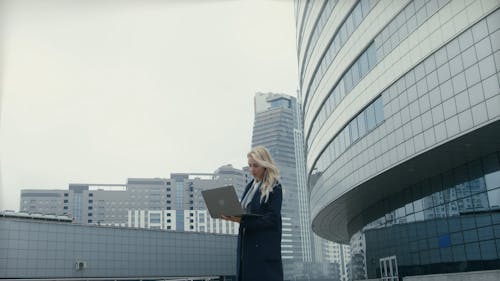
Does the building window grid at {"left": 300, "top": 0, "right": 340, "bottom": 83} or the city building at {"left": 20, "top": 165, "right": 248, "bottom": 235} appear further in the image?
the city building at {"left": 20, "top": 165, "right": 248, "bottom": 235}

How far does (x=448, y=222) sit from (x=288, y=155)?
14520 cm

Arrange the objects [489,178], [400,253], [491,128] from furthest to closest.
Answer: [400,253] < [489,178] < [491,128]

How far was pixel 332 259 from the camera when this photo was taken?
164000 millimetres

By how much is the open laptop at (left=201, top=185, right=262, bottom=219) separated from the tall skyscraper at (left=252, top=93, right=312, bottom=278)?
149 m

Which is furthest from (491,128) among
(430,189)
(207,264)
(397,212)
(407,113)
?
(207,264)

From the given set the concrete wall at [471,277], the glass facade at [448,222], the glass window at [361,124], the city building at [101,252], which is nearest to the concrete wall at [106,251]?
the city building at [101,252]

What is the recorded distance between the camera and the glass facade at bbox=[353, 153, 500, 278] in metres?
14.3

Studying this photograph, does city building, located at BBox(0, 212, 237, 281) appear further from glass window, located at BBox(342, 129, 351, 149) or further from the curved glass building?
glass window, located at BBox(342, 129, 351, 149)

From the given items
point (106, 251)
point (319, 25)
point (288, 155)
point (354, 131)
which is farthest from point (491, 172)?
point (288, 155)

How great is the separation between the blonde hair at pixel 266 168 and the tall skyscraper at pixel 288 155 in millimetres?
149384

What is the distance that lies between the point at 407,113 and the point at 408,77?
923mm

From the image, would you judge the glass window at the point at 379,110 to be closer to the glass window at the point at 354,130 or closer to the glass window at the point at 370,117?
the glass window at the point at 370,117

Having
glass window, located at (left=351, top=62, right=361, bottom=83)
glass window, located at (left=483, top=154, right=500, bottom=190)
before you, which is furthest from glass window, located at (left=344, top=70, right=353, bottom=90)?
glass window, located at (left=483, top=154, right=500, bottom=190)

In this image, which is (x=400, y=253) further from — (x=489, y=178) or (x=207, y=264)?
(x=207, y=264)
